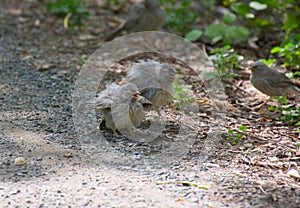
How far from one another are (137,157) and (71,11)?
4560 millimetres

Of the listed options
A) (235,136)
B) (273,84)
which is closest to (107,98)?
(235,136)

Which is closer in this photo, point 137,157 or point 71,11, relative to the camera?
point 137,157

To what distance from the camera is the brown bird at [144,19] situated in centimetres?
798

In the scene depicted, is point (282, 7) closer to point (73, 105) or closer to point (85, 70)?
point (85, 70)

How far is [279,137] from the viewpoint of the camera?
5234 millimetres

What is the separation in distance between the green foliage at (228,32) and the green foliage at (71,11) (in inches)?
82.8

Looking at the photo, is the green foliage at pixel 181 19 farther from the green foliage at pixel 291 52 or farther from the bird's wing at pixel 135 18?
the green foliage at pixel 291 52

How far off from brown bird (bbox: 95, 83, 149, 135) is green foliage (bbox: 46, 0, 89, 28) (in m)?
3.64

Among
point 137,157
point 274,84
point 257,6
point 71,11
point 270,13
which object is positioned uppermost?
point 257,6

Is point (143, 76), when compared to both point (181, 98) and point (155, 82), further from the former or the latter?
point (181, 98)

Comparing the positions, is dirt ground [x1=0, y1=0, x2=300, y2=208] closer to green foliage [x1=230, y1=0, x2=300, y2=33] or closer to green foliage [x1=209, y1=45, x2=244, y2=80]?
green foliage [x1=209, y1=45, x2=244, y2=80]

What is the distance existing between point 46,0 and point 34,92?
4.31 metres

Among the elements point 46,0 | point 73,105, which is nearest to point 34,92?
point 73,105

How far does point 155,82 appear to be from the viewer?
547 centimetres
